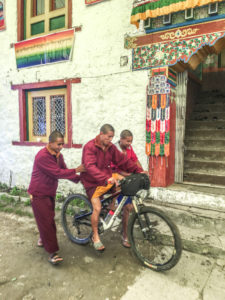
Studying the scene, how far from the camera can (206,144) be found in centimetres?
621

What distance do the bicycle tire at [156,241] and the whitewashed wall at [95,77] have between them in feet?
7.00

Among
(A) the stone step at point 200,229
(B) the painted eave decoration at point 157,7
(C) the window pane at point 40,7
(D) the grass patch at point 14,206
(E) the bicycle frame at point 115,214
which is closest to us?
(E) the bicycle frame at point 115,214

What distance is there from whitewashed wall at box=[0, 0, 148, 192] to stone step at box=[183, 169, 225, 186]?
1.22m

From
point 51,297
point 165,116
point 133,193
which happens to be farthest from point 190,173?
point 51,297

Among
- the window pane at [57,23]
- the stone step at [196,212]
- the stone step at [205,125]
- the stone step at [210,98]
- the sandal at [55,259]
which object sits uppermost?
the window pane at [57,23]

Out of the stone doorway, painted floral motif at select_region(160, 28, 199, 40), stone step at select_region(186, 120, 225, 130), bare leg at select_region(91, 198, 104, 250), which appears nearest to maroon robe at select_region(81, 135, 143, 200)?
bare leg at select_region(91, 198, 104, 250)

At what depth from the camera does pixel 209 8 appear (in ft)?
13.7

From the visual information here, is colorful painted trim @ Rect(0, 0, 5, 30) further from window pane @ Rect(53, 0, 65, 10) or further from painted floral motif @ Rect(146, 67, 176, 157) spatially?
painted floral motif @ Rect(146, 67, 176, 157)

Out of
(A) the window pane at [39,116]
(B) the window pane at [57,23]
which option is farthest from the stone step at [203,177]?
(B) the window pane at [57,23]

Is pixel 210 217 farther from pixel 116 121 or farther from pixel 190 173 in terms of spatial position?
pixel 116 121

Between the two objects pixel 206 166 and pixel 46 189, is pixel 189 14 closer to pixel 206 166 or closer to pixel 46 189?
pixel 206 166

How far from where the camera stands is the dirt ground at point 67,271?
2719mm

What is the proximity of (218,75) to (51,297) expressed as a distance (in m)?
8.39

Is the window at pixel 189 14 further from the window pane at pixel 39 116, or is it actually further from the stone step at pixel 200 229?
the window pane at pixel 39 116
